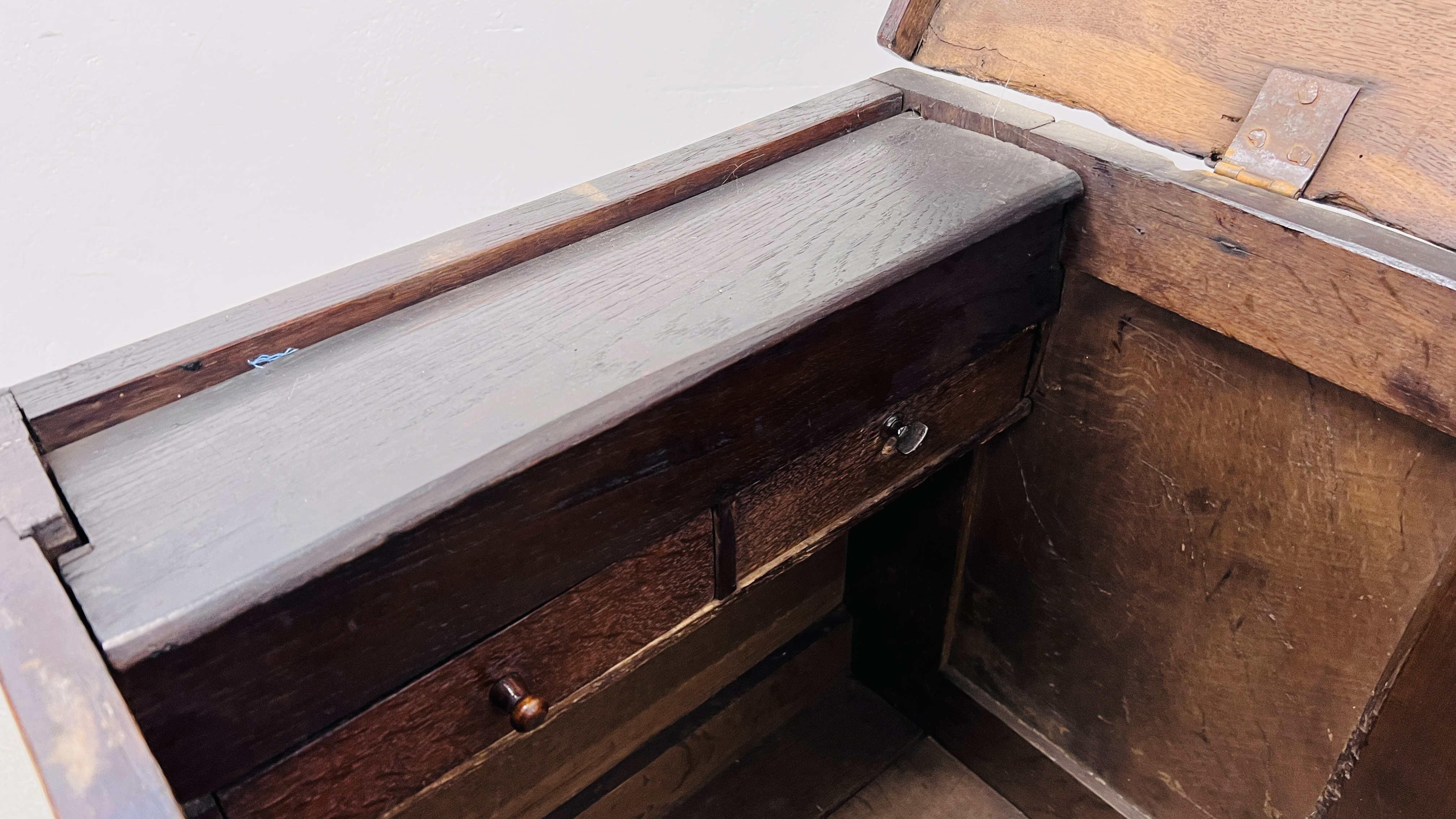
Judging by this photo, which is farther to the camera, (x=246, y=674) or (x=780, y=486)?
(x=780, y=486)

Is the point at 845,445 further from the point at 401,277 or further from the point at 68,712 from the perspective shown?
the point at 68,712

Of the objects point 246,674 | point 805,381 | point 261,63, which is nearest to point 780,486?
point 805,381

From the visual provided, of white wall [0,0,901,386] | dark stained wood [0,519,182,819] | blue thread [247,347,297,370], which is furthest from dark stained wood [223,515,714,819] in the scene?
white wall [0,0,901,386]

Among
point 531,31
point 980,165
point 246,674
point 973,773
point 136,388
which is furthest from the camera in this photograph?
point 973,773

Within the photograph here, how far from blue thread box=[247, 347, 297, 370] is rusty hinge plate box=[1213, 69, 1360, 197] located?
762 mm

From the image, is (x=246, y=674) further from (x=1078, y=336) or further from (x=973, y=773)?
(x=973, y=773)

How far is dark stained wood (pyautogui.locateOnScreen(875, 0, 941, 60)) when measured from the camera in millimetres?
1006

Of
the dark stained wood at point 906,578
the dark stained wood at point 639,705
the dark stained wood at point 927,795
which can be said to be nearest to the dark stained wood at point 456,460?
the dark stained wood at point 639,705

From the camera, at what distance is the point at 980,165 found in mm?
889

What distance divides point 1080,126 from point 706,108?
492mm

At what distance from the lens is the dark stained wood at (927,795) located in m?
1.31

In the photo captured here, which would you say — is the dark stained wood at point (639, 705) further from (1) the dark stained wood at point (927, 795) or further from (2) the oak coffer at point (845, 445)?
(1) the dark stained wood at point (927, 795)

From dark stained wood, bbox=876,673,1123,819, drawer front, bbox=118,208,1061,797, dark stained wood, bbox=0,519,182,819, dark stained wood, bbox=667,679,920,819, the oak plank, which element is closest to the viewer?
dark stained wood, bbox=0,519,182,819

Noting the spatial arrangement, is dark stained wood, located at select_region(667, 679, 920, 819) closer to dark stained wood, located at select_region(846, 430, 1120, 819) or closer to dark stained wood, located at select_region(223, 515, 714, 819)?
dark stained wood, located at select_region(846, 430, 1120, 819)
